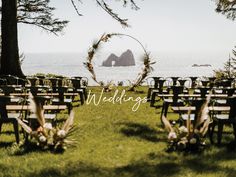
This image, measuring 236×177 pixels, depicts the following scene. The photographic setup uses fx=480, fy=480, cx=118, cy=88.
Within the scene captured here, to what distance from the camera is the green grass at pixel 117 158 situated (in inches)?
314

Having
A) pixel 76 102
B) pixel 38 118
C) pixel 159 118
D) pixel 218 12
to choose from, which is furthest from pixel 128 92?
pixel 38 118

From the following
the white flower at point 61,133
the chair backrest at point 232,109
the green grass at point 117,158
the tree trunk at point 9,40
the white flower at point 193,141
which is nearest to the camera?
the green grass at point 117,158

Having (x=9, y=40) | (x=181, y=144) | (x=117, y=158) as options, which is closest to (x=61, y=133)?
(x=117, y=158)

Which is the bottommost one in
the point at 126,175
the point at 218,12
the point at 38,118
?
the point at 126,175

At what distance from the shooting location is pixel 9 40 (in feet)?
73.2

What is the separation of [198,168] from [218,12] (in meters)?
26.6

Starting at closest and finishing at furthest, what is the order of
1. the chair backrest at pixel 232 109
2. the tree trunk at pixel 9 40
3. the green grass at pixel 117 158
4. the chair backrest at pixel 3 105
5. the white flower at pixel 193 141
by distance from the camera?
the green grass at pixel 117 158 → the white flower at pixel 193 141 → the chair backrest at pixel 3 105 → the chair backrest at pixel 232 109 → the tree trunk at pixel 9 40

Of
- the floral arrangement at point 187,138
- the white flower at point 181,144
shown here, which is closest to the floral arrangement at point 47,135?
the floral arrangement at point 187,138

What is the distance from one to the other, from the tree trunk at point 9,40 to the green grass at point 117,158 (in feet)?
32.7

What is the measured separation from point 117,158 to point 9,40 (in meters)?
14.6

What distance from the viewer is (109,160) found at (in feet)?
29.1

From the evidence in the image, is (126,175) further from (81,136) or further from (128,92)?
(128,92)

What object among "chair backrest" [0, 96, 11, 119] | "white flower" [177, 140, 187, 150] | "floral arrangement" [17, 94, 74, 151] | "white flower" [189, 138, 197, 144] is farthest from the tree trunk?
"white flower" [189, 138, 197, 144]

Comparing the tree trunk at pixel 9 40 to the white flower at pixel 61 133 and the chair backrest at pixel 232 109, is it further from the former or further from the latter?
the chair backrest at pixel 232 109
